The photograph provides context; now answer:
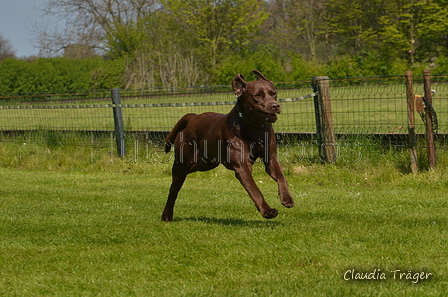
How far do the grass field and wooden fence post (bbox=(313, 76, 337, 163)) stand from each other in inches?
14.0

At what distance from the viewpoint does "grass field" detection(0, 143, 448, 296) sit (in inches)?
166

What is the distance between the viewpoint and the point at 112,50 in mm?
44469

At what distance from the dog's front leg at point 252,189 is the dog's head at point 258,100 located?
1.49 ft

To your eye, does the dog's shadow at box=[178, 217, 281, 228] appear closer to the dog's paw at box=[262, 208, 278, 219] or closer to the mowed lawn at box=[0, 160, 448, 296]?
the mowed lawn at box=[0, 160, 448, 296]

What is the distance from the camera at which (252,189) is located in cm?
548

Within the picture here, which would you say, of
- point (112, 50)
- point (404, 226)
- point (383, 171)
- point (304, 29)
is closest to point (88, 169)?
point (383, 171)

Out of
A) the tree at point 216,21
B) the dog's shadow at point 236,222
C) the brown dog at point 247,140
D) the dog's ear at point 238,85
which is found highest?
the tree at point 216,21

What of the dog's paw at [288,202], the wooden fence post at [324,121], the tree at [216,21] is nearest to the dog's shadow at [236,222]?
the dog's paw at [288,202]

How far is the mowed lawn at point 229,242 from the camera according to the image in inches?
165

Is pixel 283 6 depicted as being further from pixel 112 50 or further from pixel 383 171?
pixel 383 171

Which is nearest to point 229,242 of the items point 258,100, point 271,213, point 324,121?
point 271,213

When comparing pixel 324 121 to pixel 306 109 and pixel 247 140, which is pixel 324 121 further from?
pixel 247 140

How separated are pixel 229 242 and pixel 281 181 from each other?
2.37 ft

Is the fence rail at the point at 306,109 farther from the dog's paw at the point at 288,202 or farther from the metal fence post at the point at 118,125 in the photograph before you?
the dog's paw at the point at 288,202
